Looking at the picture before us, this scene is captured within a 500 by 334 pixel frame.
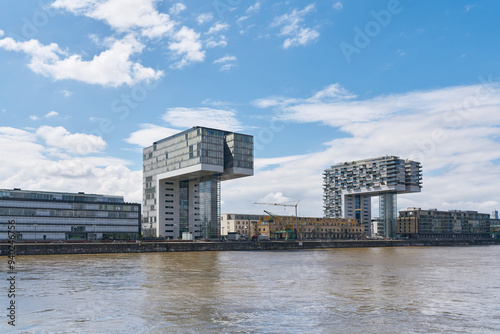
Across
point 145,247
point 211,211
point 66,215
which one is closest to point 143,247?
point 145,247

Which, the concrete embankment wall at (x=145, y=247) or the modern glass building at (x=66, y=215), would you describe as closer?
the concrete embankment wall at (x=145, y=247)

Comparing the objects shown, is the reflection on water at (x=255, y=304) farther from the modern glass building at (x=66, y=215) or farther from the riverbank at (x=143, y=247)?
the modern glass building at (x=66, y=215)

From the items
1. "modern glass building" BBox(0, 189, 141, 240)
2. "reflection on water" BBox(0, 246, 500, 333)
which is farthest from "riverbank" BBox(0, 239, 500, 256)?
"reflection on water" BBox(0, 246, 500, 333)

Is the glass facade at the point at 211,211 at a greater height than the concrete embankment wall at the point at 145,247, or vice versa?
the glass facade at the point at 211,211

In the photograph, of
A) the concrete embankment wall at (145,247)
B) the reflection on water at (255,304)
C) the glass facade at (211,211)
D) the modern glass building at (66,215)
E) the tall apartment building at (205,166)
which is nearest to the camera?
the reflection on water at (255,304)

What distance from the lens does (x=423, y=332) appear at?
26.8m

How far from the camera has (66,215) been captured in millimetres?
158375

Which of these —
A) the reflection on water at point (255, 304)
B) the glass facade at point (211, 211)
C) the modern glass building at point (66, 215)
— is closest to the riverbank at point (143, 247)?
the glass facade at point (211, 211)

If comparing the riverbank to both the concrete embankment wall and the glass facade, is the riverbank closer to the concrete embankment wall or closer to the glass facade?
the concrete embankment wall

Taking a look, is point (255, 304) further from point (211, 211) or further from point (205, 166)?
point (211, 211)

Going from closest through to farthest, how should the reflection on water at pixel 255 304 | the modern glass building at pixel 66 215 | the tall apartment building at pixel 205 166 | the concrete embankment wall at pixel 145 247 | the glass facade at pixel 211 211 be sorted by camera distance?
the reflection on water at pixel 255 304 < the concrete embankment wall at pixel 145 247 < the modern glass building at pixel 66 215 < the tall apartment building at pixel 205 166 < the glass facade at pixel 211 211

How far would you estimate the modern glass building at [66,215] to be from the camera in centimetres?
14750

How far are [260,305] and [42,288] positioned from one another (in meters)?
22.7


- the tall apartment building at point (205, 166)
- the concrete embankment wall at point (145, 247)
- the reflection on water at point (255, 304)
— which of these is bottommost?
the concrete embankment wall at point (145, 247)
